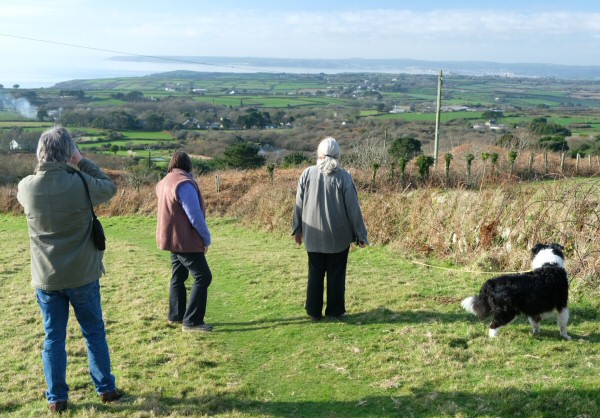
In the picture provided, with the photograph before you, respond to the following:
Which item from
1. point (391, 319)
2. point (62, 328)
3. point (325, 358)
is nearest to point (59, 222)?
point (62, 328)

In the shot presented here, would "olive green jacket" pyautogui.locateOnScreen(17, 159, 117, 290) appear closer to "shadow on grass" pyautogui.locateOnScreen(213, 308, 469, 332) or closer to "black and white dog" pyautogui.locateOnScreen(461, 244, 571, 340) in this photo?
"shadow on grass" pyautogui.locateOnScreen(213, 308, 469, 332)

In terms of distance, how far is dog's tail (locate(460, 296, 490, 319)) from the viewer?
5504 mm

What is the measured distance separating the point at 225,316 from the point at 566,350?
3890mm

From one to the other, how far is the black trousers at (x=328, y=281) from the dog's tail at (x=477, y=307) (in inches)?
52.8

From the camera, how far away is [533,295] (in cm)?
511

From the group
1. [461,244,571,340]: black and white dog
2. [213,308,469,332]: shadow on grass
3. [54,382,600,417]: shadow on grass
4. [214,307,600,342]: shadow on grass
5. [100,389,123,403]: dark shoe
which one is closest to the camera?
[54,382,600,417]: shadow on grass

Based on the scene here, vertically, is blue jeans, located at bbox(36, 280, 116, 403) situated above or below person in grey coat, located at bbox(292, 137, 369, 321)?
below

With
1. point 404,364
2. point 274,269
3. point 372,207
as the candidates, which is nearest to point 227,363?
point 404,364

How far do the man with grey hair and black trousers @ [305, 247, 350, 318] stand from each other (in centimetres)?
246

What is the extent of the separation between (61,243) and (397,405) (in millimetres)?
2791

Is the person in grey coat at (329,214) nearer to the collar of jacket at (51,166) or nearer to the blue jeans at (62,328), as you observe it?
the blue jeans at (62,328)

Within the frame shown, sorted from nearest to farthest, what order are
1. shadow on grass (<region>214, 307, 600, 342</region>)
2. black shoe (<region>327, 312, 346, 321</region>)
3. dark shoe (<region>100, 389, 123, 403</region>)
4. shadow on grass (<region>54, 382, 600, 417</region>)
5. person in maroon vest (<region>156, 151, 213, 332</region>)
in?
1. shadow on grass (<region>54, 382, 600, 417</region>)
2. dark shoe (<region>100, 389, 123, 403</region>)
3. person in maroon vest (<region>156, 151, 213, 332</region>)
4. shadow on grass (<region>214, 307, 600, 342</region>)
5. black shoe (<region>327, 312, 346, 321</region>)

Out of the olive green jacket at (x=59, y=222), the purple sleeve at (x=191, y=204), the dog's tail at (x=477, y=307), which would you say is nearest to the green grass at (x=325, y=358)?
the dog's tail at (x=477, y=307)

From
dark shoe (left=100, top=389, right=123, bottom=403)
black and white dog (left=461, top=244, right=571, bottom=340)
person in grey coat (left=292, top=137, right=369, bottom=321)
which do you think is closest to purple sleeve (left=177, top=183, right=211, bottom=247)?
person in grey coat (left=292, top=137, right=369, bottom=321)
